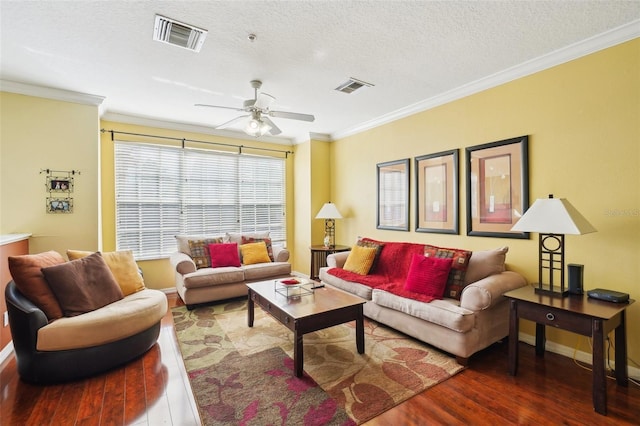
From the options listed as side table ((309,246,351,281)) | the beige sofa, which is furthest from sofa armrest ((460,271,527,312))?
side table ((309,246,351,281))

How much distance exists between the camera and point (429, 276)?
3090 mm

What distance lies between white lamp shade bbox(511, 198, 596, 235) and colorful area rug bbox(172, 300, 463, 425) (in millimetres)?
1345

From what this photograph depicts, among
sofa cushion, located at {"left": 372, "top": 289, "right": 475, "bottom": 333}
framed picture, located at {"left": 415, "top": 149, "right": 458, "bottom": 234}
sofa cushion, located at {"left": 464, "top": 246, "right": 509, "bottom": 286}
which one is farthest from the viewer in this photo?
framed picture, located at {"left": 415, "top": 149, "right": 458, "bottom": 234}

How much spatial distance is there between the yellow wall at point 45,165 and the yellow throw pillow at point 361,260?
10.7ft

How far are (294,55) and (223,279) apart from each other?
2.99 metres

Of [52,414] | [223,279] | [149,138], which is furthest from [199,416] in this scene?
[149,138]

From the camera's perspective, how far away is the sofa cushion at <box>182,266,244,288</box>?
396 centimetres

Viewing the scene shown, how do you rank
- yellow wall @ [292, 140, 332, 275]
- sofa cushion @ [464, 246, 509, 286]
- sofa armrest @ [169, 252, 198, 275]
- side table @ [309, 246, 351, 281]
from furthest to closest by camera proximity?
1. yellow wall @ [292, 140, 332, 275]
2. side table @ [309, 246, 351, 281]
3. sofa armrest @ [169, 252, 198, 275]
4. sofa cushion @ [464, 246, 509, 286]

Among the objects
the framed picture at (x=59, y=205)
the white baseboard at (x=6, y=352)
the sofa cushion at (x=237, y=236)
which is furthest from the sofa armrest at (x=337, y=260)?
the white baseboard at (x=6, y=352)

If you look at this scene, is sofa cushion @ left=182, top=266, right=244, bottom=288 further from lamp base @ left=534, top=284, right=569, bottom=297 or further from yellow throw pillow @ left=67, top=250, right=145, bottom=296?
lamp base @ left=534, top=284, right=569, bottom=297

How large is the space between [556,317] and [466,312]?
61cm

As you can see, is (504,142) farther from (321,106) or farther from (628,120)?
(321,106)

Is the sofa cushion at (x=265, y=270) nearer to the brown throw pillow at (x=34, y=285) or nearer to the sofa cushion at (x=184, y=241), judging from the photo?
the sofa cushion at (x=184, y=241)

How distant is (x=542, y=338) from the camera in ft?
9.09
